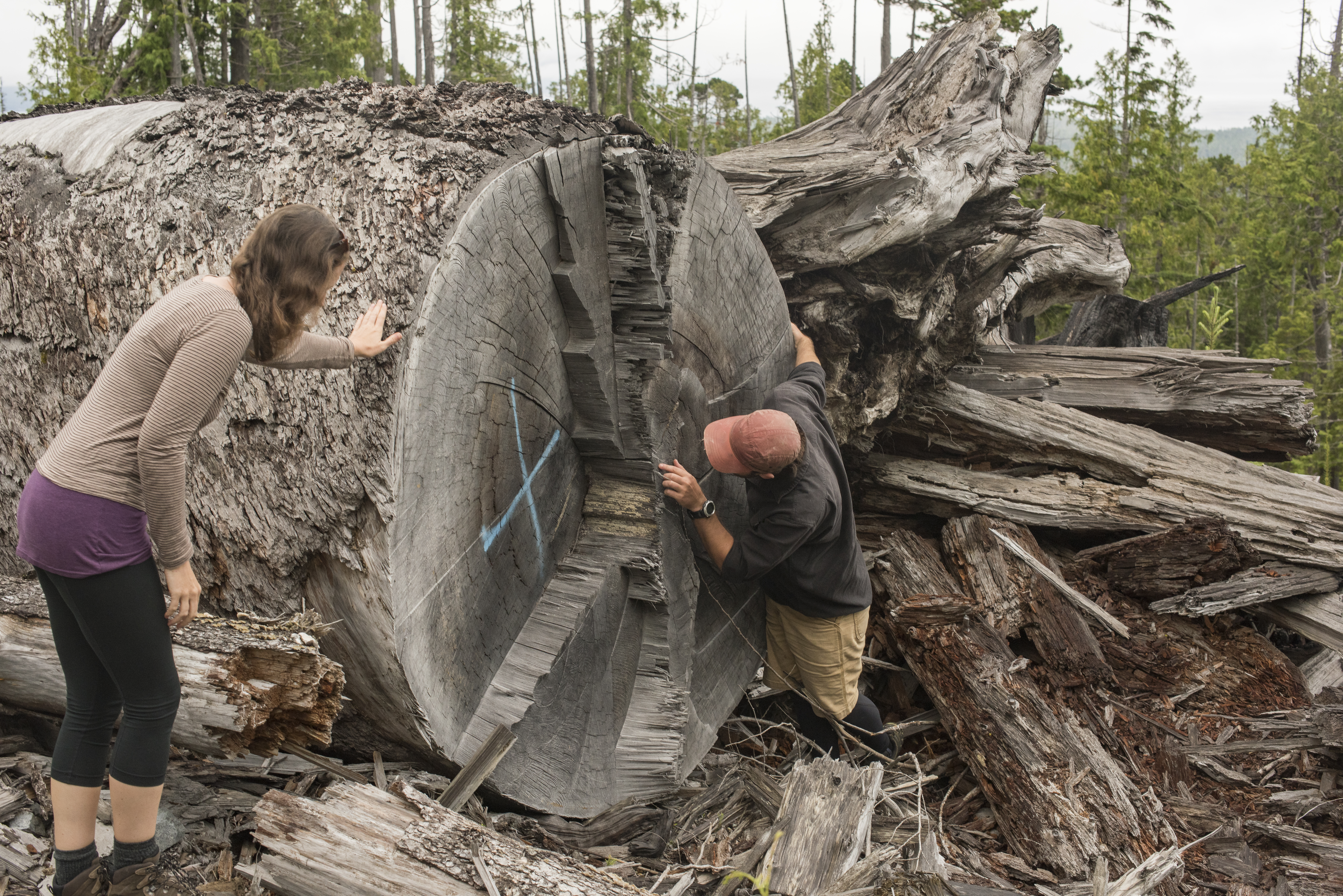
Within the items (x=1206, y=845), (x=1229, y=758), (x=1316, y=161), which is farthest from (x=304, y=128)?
(x=1316, y=161)

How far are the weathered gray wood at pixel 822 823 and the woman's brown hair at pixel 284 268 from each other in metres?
1.98

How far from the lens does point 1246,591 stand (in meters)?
4.10

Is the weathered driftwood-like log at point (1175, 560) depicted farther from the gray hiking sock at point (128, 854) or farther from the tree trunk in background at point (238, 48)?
the tree trunk in background at point (238, 48)

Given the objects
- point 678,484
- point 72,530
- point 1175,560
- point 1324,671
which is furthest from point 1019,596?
point 72,530

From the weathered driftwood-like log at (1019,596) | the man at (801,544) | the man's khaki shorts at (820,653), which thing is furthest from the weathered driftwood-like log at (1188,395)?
the man's khaki shorts at (820,653)

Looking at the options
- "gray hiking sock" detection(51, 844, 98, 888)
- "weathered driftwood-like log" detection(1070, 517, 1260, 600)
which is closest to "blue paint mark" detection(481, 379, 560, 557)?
"gray hiking sock" detection(51, 844, 98, 888)

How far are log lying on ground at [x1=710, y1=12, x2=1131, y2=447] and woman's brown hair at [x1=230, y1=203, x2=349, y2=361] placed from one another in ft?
7.98

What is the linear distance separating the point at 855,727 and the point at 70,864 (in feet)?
8.91

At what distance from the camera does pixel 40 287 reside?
2457 mm

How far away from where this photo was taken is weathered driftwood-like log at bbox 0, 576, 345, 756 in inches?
81.3

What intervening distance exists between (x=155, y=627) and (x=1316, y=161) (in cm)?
3054

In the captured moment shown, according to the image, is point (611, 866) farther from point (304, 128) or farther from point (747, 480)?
point (304, 128)

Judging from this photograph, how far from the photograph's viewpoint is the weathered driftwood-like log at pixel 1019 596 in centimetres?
378

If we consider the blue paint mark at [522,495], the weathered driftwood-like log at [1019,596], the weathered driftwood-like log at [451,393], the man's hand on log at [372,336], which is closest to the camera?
the man's hand on log at [372,336]
